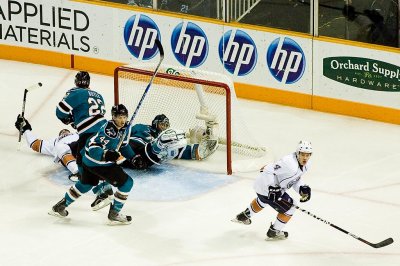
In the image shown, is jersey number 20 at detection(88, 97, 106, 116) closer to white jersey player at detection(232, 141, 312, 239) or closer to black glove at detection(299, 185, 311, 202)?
white jersey player at detection(232, 141, 312, 239)

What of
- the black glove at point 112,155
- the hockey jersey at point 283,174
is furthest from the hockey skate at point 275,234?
the black glove at point 112,155

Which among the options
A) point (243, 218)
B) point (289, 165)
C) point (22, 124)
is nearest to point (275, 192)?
point (289, 165)

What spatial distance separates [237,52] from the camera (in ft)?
40.4

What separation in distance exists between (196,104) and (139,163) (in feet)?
2.47

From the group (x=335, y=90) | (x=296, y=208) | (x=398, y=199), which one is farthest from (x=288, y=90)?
(x=296, y=208)

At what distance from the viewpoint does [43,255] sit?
9.30 meters

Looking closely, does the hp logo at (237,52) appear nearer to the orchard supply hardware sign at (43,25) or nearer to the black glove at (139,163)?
the orchard supply hardware sign at (43,25)

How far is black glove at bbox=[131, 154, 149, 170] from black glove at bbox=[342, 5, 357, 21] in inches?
95.0

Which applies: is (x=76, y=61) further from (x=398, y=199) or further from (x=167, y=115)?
(x=398, y=199)

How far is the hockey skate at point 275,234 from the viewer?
9.49m

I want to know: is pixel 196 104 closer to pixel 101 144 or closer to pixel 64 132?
pixel 64 132

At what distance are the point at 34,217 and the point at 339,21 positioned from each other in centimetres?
359

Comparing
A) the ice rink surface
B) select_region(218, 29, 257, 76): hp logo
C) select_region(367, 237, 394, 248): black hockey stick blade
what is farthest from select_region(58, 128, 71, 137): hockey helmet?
select_region(367, 237, 394, 248): black hockey stick blade

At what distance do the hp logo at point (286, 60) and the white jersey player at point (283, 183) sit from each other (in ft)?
9.33
